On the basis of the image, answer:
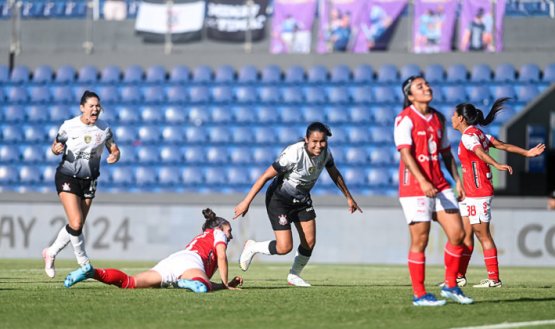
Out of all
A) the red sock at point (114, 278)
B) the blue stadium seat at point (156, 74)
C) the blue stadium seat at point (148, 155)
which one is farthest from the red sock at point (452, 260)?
the blue stadium seat at point (156, 74)

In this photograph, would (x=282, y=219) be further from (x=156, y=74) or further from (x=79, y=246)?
(x=156, y=74)

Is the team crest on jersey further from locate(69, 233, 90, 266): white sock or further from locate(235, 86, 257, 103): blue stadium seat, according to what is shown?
locate(235, 86, 257, 103): blue stadium seat

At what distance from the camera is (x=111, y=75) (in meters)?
28.5

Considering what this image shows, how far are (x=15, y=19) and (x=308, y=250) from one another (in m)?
18.2

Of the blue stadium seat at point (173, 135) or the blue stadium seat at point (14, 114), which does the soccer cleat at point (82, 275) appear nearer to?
the blue stadium seat at point (173, 135)

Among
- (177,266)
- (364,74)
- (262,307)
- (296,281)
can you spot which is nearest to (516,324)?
(262,307)

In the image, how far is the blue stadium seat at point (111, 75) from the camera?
2845 centimetres

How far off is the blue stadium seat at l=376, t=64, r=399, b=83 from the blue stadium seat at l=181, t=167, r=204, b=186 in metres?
5.17

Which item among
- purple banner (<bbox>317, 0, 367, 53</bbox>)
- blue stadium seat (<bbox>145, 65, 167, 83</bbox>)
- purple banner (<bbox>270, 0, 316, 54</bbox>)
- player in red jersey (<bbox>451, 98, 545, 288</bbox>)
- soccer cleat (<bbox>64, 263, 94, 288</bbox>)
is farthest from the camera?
blue stadium seat (<bbox>145, 65, 167, 83</bbox>)

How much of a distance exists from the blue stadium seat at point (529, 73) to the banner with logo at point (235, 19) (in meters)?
6.56

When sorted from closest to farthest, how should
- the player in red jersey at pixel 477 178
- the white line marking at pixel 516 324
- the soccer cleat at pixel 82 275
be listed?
the white line marking at pixel 516 324 → the soccer cleat at pixel 82 275 → the player in red jersey at pixel 477 178

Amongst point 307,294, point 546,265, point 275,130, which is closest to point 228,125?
point 275,130

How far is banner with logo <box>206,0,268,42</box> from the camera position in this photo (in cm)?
2716

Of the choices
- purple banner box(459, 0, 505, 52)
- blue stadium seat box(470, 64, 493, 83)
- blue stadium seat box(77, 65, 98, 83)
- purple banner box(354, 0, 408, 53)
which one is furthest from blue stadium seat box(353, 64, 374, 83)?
blue stadium seat box(77, 65, 98, 83)
